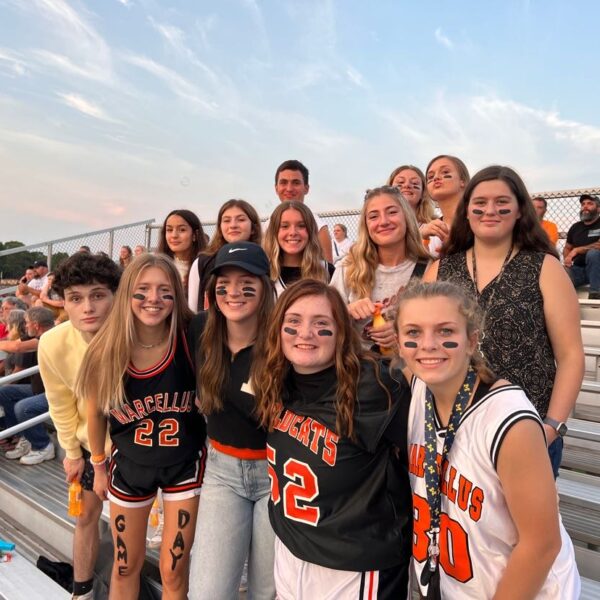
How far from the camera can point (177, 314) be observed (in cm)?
227

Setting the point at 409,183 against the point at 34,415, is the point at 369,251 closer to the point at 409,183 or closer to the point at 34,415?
the point at 409,183

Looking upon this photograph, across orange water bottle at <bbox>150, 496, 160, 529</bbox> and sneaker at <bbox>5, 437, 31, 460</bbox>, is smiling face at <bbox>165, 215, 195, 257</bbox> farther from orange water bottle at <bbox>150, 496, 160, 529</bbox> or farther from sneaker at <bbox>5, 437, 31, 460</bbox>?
sneaker at <bbox>5, 437, 31, 460</bbox>

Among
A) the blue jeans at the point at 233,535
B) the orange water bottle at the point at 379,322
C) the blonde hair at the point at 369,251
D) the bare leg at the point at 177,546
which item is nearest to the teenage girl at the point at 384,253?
the blonde hair at the point at 369,251

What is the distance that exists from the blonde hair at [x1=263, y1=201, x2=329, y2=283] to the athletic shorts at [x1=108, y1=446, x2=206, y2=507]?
4.21ft

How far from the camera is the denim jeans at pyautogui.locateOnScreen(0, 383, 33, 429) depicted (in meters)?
4.82

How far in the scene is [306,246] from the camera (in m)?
2.98

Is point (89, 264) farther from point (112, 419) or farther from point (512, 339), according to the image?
point (512, 339)

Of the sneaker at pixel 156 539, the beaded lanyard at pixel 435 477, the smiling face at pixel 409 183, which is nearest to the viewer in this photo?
the beaded lanyard at pixel 435 477

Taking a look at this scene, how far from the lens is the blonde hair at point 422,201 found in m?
3.51

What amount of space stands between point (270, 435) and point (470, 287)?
1.02 metres

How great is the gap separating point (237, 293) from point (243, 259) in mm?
157

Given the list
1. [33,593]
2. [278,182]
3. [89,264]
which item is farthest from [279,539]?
[278,182]

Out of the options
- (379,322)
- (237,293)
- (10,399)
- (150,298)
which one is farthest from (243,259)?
(10,399)

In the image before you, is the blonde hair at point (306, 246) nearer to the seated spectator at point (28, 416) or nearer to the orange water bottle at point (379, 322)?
the orange water bottle at point (379, 322)
